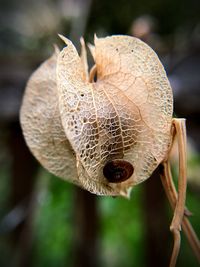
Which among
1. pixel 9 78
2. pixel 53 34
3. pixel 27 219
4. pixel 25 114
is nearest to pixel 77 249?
pixel 27 219

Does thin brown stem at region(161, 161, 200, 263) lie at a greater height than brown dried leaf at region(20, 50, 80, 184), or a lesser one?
lesser

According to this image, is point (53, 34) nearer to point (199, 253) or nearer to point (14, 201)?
A: point (14, 201)

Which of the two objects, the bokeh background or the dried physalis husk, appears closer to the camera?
the dried physalis husk

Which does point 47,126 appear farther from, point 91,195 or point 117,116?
point 91,195

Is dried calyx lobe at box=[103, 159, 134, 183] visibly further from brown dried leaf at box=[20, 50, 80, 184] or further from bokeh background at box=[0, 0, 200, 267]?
bokeh background at box=[0, 0, 200, 267]

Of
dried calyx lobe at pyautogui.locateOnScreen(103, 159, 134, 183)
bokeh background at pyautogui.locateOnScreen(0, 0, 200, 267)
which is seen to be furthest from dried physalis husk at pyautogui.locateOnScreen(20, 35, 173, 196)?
bokeh background at pyautogui.locateOnScreen(0, 0, 200, 267)

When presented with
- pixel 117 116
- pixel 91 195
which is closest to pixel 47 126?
pixel 117 116

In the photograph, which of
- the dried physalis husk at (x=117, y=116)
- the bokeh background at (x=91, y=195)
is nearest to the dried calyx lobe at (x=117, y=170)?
the dried physalis husk at (x=117, y=116)

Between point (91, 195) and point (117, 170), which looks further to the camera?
point (91, 195)
